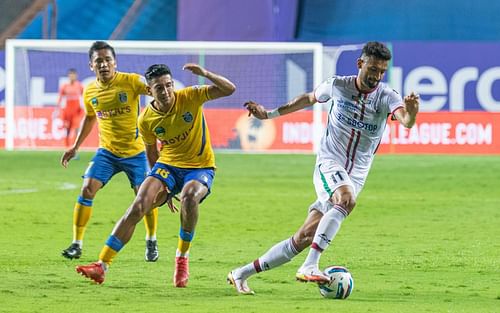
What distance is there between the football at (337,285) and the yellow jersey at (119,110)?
3511mm

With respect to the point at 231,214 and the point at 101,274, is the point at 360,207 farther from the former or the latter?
the point at 101,274

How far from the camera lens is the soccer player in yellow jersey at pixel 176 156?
9750 millimetres

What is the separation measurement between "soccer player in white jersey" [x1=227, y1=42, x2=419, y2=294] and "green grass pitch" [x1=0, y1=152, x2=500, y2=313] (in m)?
0.34

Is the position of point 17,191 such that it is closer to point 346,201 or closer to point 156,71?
point 156,71

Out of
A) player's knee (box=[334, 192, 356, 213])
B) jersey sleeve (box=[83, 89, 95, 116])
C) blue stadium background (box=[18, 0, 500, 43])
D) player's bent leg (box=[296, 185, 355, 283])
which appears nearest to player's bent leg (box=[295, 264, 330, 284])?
player's bent leg (box=[296, 185, 355, 283])

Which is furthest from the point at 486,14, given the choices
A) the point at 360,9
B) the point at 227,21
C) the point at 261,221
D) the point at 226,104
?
the point at 261,221

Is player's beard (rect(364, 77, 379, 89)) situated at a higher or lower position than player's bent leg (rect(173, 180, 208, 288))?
higher

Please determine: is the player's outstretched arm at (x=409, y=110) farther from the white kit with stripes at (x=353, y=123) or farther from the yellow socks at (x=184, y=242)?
the yellow socks at (x=184, y=242)

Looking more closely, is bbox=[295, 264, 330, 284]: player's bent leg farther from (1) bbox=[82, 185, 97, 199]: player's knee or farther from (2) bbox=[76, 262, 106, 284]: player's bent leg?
(1) bbox=[82, 185, 97, 199]: player's knee

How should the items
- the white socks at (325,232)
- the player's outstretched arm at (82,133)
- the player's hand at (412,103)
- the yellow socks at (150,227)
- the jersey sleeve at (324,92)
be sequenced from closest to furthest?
1. the player's hand at (412,103)
2. the white socks at (325,232)
3. the jersey sleeve at (324,92)
4. the yellow socks at (150,227)
5. the player's outstretched arm at (82,133)

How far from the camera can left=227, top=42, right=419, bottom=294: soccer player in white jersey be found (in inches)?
361

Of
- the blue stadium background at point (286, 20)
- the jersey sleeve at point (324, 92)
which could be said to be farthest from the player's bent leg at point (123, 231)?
the blue stadium background at point (286, 20)

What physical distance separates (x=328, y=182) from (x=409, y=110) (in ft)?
3.19

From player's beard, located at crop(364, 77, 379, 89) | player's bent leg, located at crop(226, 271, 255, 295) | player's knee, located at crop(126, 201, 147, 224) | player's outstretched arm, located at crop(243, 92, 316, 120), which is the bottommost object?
player's bent leg, located at crop(226, 271, 255, 295)
